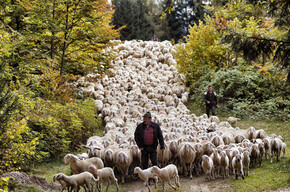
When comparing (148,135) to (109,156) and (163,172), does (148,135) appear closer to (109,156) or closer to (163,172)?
(163,172)

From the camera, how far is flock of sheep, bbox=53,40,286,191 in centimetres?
831

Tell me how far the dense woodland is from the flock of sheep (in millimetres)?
1357

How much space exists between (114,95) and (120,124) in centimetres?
690

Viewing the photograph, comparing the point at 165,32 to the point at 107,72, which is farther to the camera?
the point at 165,32

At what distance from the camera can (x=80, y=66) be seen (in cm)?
1730

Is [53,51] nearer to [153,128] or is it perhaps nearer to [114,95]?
[114,95]

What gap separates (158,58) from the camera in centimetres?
2862

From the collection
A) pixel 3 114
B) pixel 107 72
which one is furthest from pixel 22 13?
pixel 3 114

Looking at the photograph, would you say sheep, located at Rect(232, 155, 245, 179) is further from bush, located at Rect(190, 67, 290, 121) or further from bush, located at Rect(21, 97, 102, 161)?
bush, located at Rect(190, 67, 290, 121)

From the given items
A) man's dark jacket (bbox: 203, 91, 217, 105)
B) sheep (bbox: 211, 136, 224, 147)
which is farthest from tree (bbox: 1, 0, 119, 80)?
Result: sheep (bbox: 211, 136, 224, 147)

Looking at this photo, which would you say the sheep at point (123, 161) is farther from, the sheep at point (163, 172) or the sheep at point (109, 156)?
the sheep at point (163, 172)

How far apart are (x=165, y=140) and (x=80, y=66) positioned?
8.37 meters

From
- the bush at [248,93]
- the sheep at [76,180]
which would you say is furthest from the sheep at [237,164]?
the bush at [248,93]

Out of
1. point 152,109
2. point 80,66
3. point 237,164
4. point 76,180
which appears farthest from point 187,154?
point 80,66
